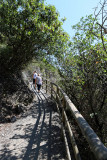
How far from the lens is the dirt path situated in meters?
2.86

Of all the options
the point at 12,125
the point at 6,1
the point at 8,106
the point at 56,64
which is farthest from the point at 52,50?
the point at 12,125

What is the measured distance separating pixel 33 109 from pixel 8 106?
3.91 ft

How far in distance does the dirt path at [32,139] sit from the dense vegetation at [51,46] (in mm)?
1681

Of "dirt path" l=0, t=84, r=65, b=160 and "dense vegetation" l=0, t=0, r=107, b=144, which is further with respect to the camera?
"dense vegetation" l=0, t=0, r=107, b=144

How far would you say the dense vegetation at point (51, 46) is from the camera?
4.74 m

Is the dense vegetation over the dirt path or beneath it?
over

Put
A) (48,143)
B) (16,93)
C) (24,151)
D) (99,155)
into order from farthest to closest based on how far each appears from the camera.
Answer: (16,93), (48,143), (24,151), (99,155)

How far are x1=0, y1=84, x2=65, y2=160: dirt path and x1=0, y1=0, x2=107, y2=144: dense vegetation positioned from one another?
1.68 m

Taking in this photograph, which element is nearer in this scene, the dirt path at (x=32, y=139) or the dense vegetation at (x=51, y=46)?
the dirt path at (x=32, y=139)

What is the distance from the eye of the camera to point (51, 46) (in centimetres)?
671

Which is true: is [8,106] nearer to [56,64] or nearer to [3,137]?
[3,137]

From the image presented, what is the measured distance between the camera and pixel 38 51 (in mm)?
7215

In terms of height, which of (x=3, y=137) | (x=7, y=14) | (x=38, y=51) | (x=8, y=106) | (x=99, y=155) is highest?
(x=7, y=14)

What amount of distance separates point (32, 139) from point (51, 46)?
485 centimetres
